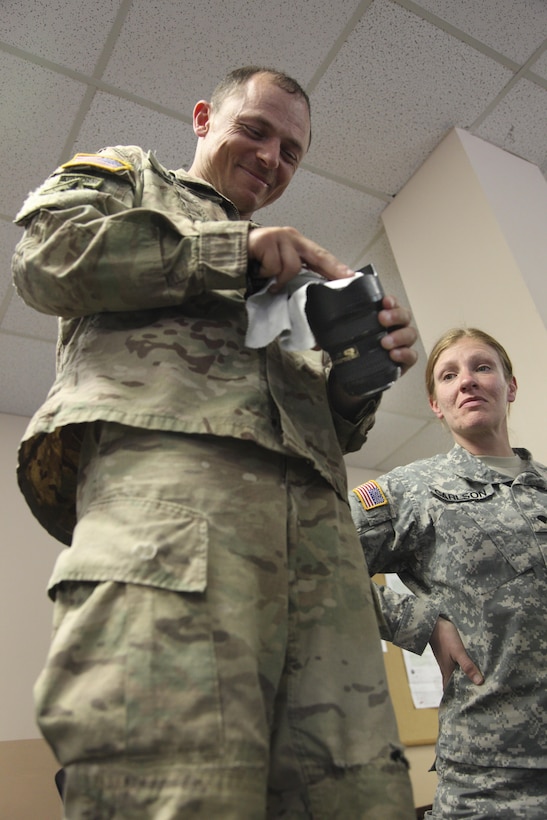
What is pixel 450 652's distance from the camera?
3.38 feet

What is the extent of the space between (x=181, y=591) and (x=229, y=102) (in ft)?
2.56

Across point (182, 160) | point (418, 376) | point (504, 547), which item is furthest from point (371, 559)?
point (418, 376)

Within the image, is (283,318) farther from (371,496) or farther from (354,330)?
(371,496)

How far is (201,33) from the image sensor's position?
1.72 meters

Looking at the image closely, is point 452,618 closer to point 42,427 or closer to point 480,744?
point 480,744

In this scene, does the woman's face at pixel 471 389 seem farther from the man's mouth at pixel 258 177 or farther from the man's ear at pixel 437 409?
the man's mouth at pixel 258 177

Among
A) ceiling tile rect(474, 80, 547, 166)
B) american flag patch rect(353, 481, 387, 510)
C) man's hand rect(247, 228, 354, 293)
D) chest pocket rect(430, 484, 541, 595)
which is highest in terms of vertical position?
ceiling tile rect(474, 80, 547, 166)

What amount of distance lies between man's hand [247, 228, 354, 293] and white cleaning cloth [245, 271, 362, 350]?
0.4 inches

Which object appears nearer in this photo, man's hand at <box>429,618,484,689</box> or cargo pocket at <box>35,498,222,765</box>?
cargo pocket at <box>35,498,222,765</box>

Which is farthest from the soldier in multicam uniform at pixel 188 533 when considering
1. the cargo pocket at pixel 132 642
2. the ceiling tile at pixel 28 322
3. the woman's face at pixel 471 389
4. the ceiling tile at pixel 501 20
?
the ceiling tile at pixel 28 322

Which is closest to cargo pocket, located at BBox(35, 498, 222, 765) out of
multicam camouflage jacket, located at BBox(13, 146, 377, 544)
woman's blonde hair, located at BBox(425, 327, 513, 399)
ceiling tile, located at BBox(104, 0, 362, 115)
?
multicam camouflage jacket, located at BBox(13, 146, 377, 544)

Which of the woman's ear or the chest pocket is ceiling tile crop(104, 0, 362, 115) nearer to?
the woman's ear

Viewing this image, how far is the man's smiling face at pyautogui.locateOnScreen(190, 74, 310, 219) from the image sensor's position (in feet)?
2.92

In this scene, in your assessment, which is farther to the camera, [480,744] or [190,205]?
[480,744]
